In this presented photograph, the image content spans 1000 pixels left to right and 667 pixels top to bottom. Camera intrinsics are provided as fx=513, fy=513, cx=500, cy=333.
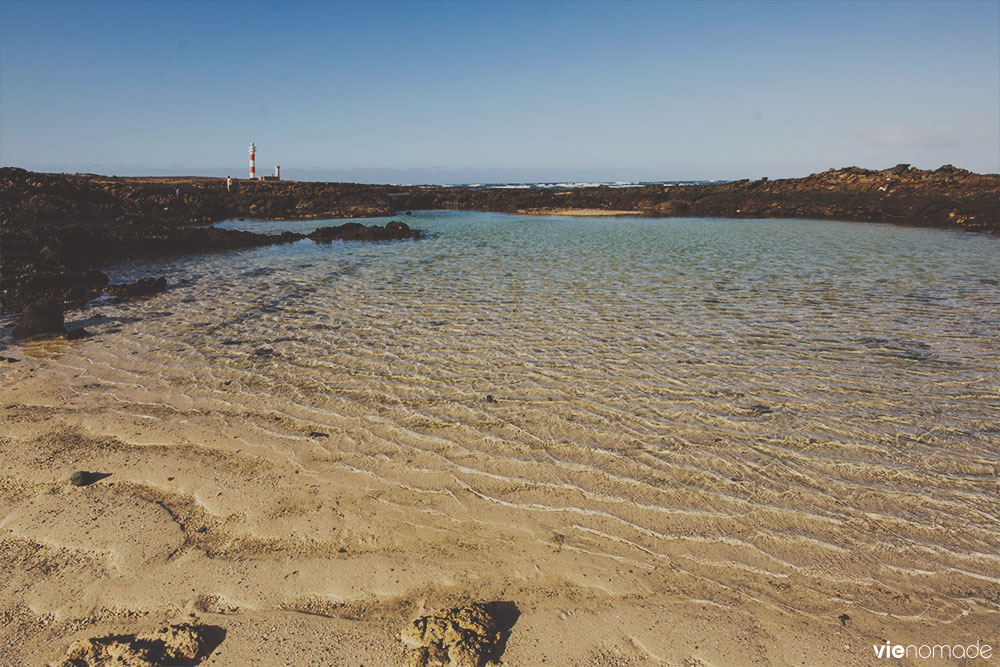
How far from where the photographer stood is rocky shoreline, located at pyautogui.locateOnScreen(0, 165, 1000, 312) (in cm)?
1463

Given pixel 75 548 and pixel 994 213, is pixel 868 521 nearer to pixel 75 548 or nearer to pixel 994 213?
pixel 75 548

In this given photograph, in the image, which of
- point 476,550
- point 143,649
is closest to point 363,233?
point 476,550

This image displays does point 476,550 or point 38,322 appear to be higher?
point 38,322

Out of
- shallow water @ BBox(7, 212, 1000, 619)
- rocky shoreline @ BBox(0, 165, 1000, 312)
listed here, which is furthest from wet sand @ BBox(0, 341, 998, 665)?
rocky shoreline @ BBox(0, 165, 1000, 312)

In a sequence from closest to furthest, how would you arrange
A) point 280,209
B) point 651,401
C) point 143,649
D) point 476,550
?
point 143,649 → point 476,550 → point 651,401 → point 280,209

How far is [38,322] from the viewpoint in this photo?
9.11m

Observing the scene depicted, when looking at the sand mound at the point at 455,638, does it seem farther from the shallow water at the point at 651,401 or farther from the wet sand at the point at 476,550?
the shallow water at the point at 651,401

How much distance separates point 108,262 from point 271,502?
18.5 m

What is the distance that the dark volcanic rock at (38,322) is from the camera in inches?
356

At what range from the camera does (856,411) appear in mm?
Answer: 6055

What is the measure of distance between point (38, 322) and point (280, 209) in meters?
30.5

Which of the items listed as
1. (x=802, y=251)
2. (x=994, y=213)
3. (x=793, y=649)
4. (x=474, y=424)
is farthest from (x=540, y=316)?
(x=994, y=213)

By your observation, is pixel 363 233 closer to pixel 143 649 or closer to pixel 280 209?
pixel 280 209

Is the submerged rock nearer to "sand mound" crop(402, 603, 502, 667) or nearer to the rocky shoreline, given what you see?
the rocky shoreline
